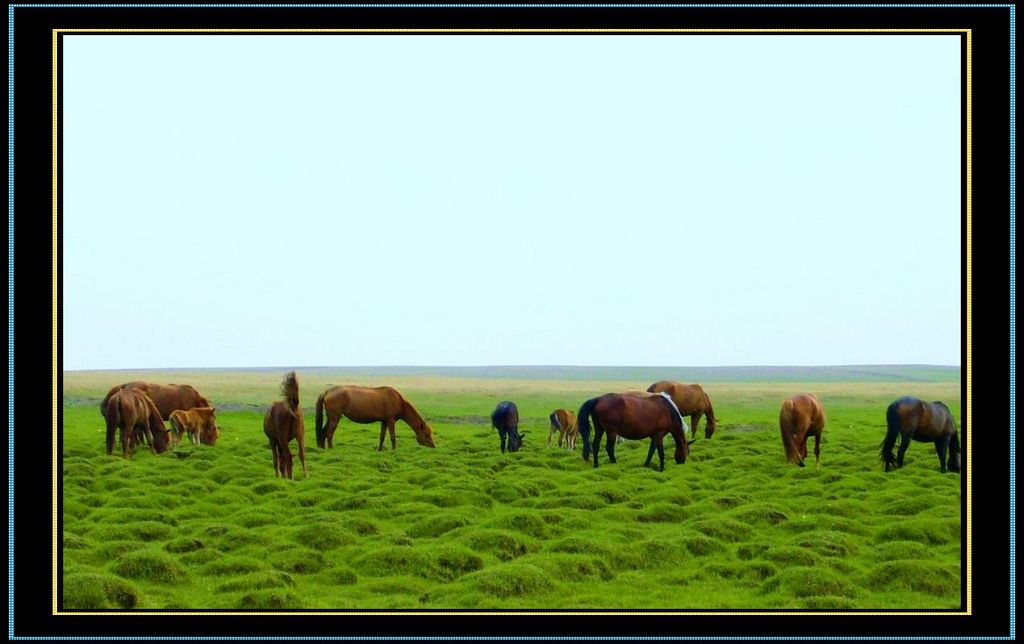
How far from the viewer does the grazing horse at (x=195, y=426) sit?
98.1 feet

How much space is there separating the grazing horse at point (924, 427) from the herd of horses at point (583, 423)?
0.02 m

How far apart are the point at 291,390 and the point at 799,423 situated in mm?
13021

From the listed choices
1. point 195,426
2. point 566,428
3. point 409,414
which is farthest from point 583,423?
point 195,426

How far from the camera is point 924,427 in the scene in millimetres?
26297

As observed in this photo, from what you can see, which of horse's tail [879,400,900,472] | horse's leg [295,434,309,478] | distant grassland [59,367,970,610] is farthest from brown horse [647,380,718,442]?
horse's leg [295,434,309,478]

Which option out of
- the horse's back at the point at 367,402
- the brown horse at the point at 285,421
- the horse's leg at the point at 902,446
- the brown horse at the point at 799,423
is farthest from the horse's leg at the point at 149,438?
the horse's leg at the point at 902,446

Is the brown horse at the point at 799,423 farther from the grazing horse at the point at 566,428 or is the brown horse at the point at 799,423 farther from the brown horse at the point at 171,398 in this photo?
the brown horse at the point at 171,398

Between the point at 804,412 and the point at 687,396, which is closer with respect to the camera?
the point at 804,412

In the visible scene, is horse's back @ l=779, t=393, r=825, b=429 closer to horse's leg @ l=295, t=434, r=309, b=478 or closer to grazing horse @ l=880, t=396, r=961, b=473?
grazing horse @ l=880, t=396, r=961, b=473

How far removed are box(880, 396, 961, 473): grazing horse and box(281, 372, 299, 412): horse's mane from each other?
572 inches
